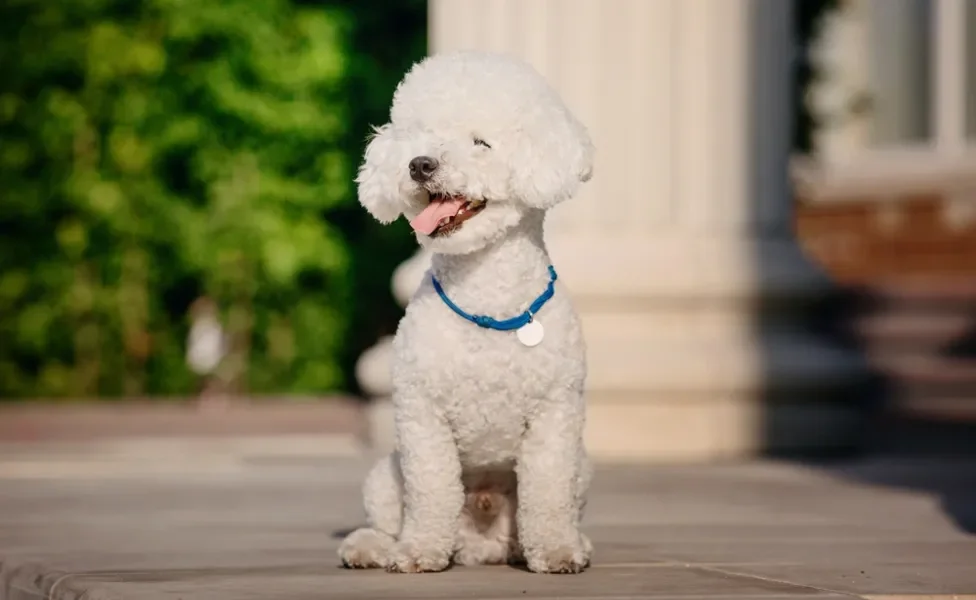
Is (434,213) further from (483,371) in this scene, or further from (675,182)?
(675,182)

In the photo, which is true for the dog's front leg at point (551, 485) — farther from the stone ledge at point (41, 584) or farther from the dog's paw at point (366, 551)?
the stone ledge at point (41, 584)

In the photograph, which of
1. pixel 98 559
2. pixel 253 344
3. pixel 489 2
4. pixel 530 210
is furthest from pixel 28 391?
pixel 530 210

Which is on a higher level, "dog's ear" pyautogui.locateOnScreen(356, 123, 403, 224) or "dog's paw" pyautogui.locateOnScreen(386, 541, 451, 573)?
"dog's ear" pyautogui.locateOnScreen(356, 123, 403, 224)

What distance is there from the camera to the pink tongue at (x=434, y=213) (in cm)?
292

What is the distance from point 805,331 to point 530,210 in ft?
10.3

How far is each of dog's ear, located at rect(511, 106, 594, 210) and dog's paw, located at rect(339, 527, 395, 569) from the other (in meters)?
0.73

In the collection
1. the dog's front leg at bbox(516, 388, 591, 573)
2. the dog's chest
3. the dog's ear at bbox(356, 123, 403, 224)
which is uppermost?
the dog's ear at bbox(356, 123, 403, 224)

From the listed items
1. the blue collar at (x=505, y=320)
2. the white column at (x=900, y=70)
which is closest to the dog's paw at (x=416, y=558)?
A: the blue collar at (x=505, y=320)

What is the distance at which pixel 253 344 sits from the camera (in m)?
8.96

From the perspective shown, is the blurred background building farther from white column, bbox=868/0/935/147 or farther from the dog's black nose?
the dog's black nose

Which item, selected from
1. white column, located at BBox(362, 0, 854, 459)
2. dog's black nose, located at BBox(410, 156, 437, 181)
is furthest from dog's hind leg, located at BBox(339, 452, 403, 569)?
white column, located at BBox(362, 0, 854, 459)

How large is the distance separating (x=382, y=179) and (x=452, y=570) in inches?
29.6

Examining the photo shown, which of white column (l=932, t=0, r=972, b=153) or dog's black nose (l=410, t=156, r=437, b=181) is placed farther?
white column (l=932, t=0, r=972, b=153)

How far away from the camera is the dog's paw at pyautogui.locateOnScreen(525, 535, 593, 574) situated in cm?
304
